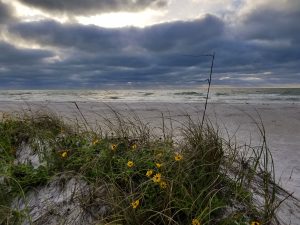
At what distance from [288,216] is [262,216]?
636 millimetres

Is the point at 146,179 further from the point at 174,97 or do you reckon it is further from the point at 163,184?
the point at 174,97

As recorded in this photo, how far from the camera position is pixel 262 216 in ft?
8.29

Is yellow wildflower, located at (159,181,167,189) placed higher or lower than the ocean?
higher

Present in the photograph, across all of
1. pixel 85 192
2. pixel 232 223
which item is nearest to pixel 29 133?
pixel 85 192

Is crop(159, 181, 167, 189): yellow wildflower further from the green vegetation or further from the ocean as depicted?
the ocean

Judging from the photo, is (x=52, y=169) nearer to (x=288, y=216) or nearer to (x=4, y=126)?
(x=4, y=126)

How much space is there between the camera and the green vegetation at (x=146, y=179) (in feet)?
8.21

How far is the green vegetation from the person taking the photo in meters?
2.50

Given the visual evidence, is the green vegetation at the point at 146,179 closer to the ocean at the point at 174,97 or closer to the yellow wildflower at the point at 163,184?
the yellow wildflower at the point at 163,184

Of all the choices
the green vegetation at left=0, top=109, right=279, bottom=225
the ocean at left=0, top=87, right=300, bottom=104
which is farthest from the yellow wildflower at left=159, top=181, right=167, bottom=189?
the ocean at left=0, top=87, right=300, bottom=104

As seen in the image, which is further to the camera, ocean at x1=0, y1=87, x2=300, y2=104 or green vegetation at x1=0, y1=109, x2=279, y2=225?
ocean at x1=0, y1=87, x2=300, y2=104

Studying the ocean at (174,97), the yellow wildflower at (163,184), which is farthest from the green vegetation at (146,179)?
the ocean at (174,97)

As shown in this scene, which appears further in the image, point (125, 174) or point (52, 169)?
point (52, 169)

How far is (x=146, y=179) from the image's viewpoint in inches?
119
